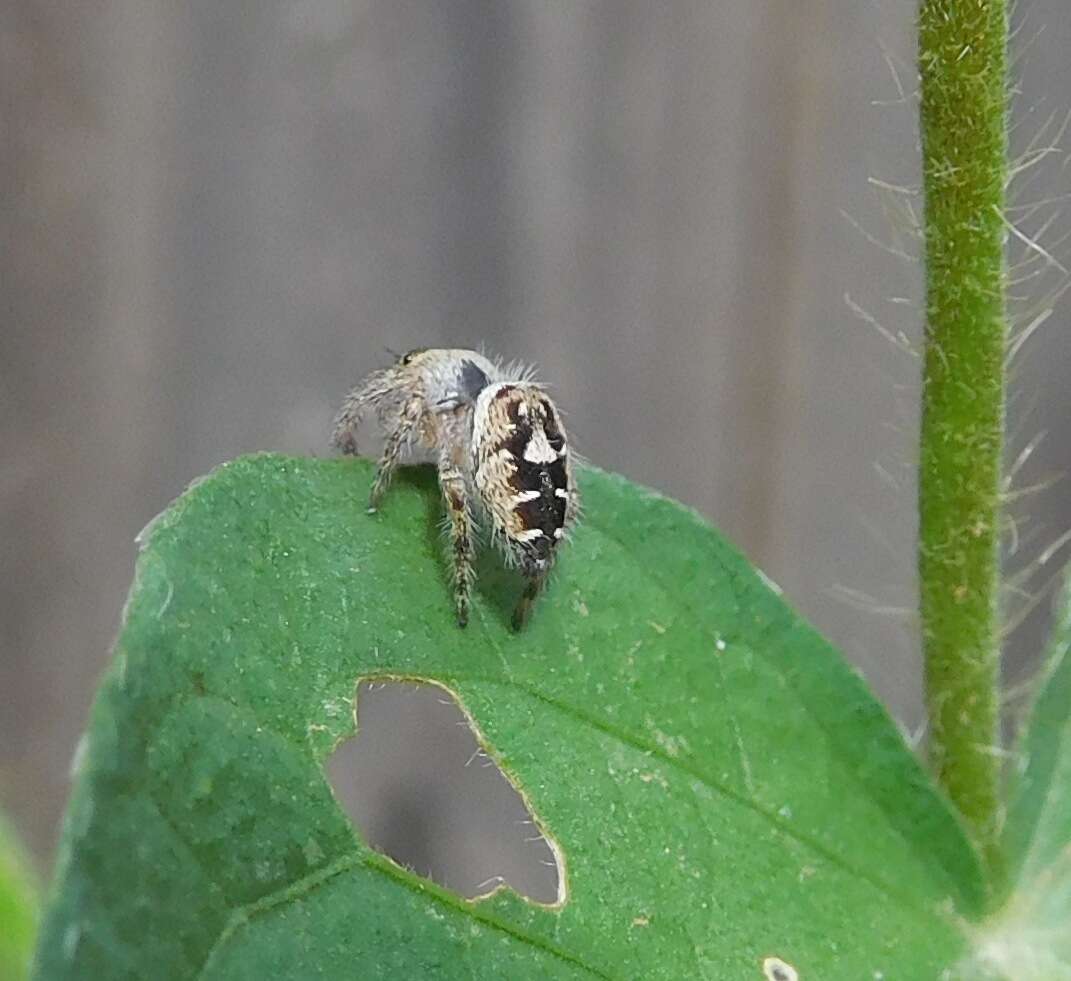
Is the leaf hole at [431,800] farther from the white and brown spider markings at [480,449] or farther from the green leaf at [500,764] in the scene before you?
the green leaf at [500,764]

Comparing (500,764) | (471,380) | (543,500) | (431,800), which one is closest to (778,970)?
(500,764)

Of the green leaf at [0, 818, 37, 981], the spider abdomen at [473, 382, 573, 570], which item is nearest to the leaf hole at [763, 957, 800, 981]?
the spider abdomen at [473, 382, 573, 570]

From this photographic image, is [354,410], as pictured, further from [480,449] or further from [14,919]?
[14,919]

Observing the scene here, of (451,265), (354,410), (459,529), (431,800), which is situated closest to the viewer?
(459,529)

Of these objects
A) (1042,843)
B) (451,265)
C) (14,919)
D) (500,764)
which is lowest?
(14,919)

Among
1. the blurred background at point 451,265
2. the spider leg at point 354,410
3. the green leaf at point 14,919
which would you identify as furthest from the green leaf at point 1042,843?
the green leaf at point 14,919

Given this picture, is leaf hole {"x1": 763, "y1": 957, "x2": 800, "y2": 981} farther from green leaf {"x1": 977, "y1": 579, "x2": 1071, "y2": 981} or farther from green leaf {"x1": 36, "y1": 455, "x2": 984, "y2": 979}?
green leaf {"x1": 977, "y1": 579, "x2": 1071, "y2": 981}

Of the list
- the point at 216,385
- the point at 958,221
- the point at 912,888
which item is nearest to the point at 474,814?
the point at 216,385
